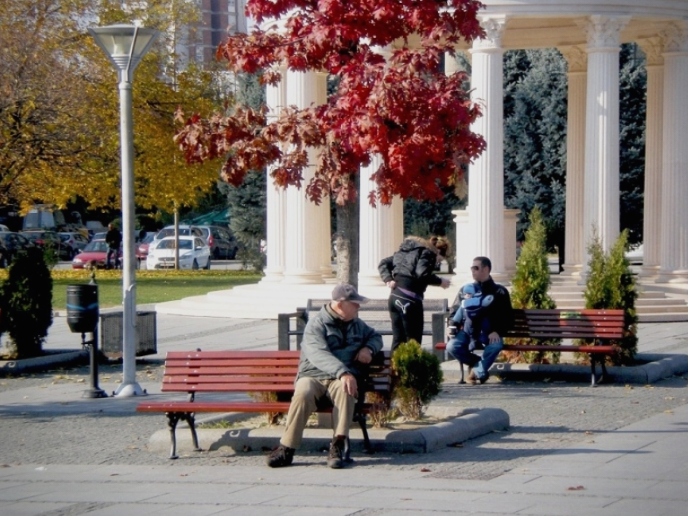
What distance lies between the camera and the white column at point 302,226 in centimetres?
2731

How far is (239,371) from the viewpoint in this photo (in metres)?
11.5

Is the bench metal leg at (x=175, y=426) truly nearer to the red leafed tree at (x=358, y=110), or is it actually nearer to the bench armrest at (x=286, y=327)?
the red leafed tree at (x=358, y=110)

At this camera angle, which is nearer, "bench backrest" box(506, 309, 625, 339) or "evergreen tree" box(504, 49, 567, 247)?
"bench backrest" box(506, 309, 625, 339)

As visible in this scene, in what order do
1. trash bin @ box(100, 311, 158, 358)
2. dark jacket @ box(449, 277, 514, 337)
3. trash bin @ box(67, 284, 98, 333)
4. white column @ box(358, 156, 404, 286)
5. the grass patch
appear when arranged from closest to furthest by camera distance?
1. dark jacket @ box(449, 277, 514, 337)
2. trash bin @ box(67, 284, 98, 333)
3. trash bin @ box(100, 311, 158, 358)
4. white column @ box(358, 156, 404, 286)
5. the grass patch

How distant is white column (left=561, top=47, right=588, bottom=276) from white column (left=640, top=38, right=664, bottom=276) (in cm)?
147

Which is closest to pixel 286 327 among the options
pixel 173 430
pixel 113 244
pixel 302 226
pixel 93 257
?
pixel 173 430

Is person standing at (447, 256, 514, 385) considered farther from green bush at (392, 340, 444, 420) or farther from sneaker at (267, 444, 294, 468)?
sneaker at (267, 444, 294, 468)

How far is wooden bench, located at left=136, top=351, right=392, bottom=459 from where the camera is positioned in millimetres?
11000

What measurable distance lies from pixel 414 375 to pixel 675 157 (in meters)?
17.2

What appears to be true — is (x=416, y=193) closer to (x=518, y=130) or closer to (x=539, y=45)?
(x=539, y=45)

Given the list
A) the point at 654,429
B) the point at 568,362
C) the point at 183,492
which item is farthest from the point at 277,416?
the point at 568,362

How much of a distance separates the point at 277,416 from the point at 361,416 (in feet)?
4.90

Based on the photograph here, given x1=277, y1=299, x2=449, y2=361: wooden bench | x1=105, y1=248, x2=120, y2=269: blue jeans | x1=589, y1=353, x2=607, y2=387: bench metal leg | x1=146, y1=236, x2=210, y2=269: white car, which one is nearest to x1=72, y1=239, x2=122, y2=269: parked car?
x1=105, y1=248, x2=120, y2=269: blue jeans

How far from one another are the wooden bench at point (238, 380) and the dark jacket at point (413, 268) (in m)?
4.08
